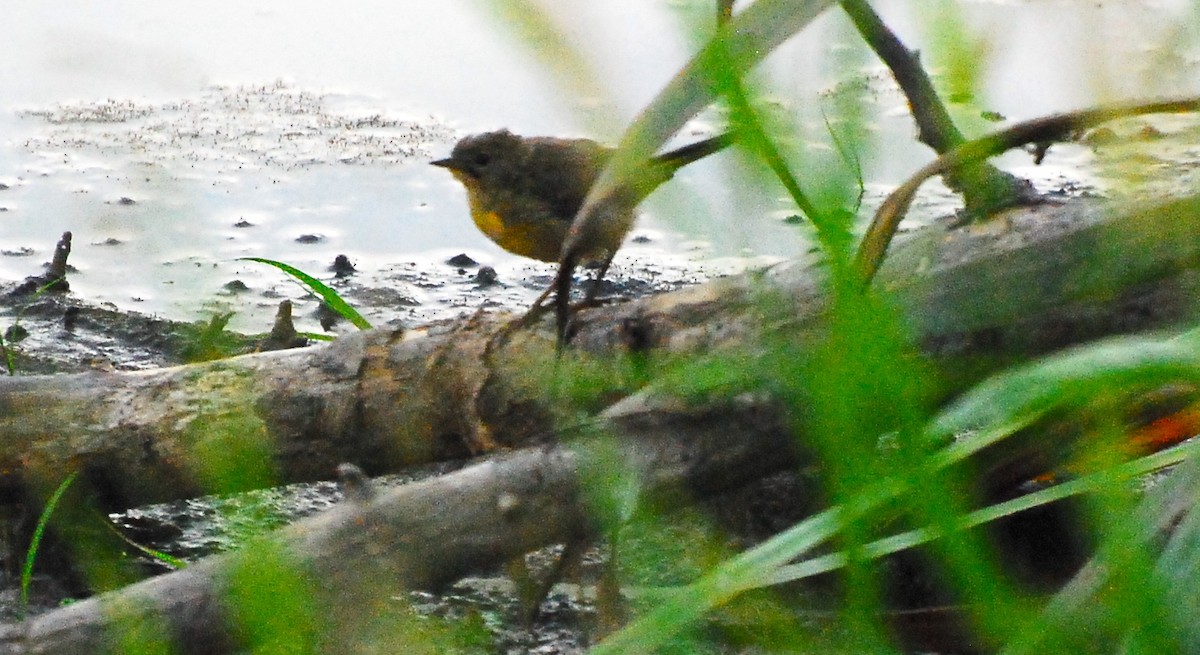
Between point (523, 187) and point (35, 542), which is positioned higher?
point (523, 187)

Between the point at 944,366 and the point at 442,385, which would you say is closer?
the point at 944,366

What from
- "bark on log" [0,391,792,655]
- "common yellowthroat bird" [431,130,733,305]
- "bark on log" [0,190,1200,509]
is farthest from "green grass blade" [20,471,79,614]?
"common yellowthroat bird" [431,130,733,305]

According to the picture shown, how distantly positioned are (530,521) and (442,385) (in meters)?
0.62

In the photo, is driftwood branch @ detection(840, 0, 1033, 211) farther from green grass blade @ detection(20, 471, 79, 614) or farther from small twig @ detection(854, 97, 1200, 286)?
green grass blade @ detection(20, 471, 79, 614)

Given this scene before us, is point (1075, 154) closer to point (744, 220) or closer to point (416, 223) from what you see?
point (416, 223)

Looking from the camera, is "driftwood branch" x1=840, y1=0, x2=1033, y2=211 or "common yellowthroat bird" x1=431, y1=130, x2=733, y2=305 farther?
"common yellowthroat bird" x1=431, y1=130, x2=733, y2=305

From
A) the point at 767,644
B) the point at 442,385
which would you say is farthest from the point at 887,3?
the point at 442,385

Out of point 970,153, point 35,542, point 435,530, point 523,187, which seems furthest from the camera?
point 523,187

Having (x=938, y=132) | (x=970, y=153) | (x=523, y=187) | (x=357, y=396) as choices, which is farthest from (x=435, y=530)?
(x=523, y=187)

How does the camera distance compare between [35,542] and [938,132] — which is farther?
[35,542]

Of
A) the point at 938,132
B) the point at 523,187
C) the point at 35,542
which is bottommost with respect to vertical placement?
the point at 35,542

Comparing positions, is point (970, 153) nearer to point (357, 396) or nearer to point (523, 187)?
point (357, 396)

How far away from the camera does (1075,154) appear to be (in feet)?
15.9

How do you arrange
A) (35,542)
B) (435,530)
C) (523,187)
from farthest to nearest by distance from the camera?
(523,187), (35,542), (435,530)
